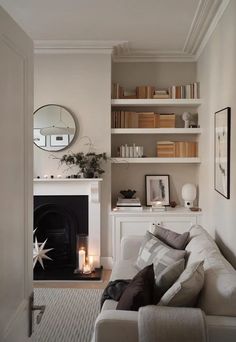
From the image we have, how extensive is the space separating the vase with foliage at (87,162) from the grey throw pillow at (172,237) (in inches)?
51.4

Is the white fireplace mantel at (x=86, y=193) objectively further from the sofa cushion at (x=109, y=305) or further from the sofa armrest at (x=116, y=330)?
the sofa armrest at (x=116, y=330)

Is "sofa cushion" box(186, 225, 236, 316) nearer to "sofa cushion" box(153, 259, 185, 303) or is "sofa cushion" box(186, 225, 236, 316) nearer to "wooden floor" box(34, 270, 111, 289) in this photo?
"sofa cushion" box(153, 259, 185, 303)

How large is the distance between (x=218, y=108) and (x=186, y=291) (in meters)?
2.02

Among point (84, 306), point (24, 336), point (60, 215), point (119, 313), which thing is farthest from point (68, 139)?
point (24, 336)

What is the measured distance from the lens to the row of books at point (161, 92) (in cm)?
457

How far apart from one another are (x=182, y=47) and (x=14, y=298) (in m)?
3.94

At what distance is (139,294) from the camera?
202 centimetres

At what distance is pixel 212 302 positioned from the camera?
193cm

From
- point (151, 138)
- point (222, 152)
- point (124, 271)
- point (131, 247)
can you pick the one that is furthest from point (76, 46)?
point (124, 271)

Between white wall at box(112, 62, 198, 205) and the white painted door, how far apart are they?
345 centimetres

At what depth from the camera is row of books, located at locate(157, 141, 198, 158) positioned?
15.3 feet

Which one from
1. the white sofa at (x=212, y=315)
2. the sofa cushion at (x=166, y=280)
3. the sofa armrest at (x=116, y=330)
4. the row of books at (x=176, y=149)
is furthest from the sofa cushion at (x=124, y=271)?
the row of books at (x=176, y=149)

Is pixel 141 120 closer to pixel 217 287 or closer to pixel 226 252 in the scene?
pixel 226 252

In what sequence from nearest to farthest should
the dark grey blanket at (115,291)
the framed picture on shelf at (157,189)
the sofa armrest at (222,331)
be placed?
the sofa armrest at (222,331), the dark grey blanket at (115,291), the framed picture on shelf at (157,189)
